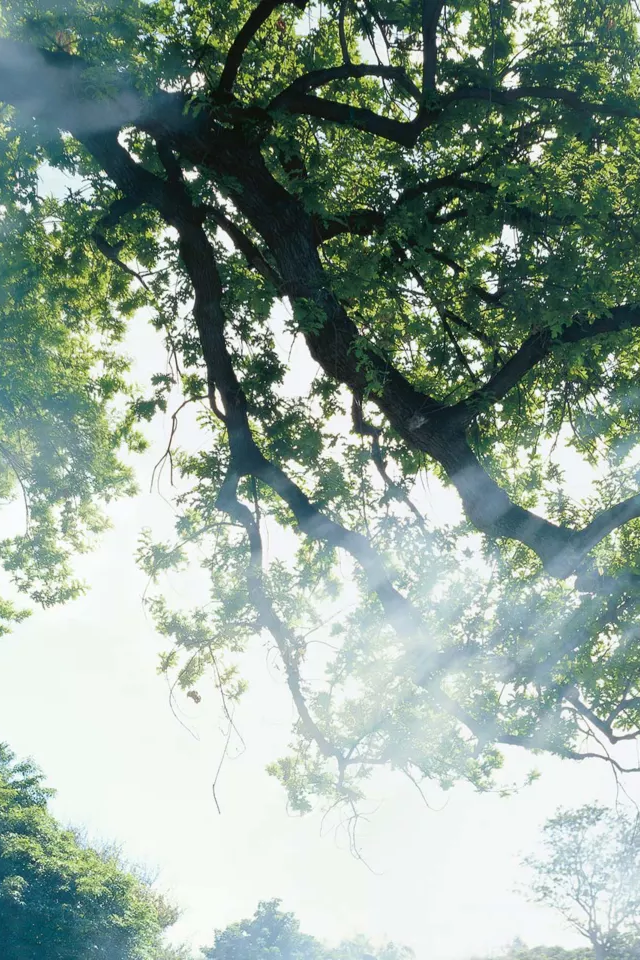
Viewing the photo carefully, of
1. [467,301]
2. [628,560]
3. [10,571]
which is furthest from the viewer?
[10,571]

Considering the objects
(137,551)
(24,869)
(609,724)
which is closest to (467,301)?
(137,551)

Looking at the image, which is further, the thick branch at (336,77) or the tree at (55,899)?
the tree at (55,899)

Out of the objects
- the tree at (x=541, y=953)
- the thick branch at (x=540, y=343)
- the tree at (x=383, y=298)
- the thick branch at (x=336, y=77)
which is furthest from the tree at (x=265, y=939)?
Answer: the thick branch at (x=336, y=77)

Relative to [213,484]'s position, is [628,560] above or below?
above

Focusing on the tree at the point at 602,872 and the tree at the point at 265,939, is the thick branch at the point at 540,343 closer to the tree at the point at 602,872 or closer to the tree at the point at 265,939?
the tree at the point at 602,872

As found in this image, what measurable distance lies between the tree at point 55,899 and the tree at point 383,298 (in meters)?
22.1

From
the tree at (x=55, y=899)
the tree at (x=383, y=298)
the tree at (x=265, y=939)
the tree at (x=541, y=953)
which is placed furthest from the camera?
the tree at (x=265, y=939)

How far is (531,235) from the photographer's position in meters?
6.35

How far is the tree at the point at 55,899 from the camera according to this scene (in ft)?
84.5

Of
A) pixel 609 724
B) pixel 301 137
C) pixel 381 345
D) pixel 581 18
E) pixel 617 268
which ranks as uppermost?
pixel 581 18

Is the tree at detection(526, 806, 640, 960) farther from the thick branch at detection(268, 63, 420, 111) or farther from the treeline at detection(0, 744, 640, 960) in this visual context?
the thick branch at detection(268, 63, 420, 111)

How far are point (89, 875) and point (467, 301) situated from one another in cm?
2730

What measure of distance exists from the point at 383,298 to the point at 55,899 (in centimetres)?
2673

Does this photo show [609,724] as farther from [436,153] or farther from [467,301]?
[436,153]
